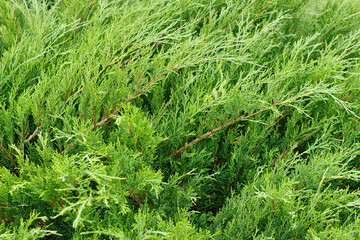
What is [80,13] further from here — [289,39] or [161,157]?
[289,39]

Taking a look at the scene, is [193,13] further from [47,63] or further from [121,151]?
[121,151]

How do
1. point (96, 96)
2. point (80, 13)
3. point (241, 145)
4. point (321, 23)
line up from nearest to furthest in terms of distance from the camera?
point (96, 96) → point (241, 145) → point (80, 13) → point (321, 23)

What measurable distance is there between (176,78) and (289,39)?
1.55 m

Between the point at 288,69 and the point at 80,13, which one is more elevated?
the point at 80,13

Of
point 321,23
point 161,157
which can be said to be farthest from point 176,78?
point 321,23

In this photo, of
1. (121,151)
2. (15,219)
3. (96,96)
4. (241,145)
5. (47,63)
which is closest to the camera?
(121,151)

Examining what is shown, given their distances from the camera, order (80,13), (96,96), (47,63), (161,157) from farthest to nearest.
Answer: (80,13) < (47,63) < (161,157) < (96,96)

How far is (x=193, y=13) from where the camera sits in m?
3.06

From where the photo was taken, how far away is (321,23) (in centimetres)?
336

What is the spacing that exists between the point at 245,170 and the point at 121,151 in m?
1.02

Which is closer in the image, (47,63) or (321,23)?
(47,63)

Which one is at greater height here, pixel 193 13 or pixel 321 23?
pixel 193 13

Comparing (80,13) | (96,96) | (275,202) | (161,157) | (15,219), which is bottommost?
(275,202)

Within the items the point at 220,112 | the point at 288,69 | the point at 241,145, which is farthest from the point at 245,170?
the point at 288,69
